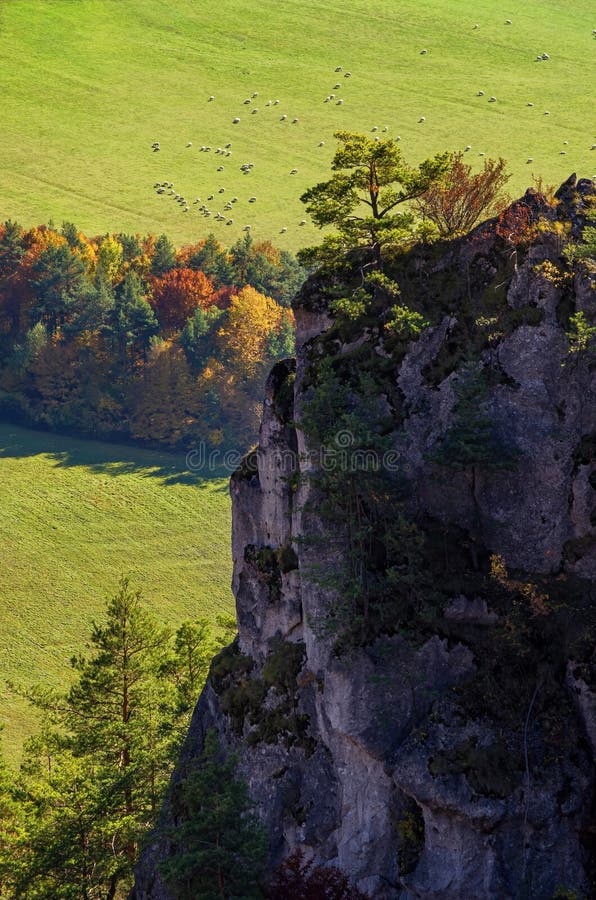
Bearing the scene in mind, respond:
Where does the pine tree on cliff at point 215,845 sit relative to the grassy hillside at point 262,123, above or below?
below

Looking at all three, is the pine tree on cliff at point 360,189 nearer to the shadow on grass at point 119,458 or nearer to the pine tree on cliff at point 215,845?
the pine tree on cliff at point 215,845

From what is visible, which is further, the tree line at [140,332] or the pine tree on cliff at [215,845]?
the tree line at [140,332]

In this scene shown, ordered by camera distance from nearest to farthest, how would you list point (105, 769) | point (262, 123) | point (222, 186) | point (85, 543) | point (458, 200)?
point (458, 200) → point (105, 769) → point (85, 543) → point (222, 186) → point (262, 123)

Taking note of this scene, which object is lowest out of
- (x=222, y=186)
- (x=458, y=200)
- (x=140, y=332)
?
(x=458, y=200)

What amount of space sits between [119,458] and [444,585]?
9043 cm

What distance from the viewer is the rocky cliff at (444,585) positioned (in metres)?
40.8

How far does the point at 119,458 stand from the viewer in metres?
131

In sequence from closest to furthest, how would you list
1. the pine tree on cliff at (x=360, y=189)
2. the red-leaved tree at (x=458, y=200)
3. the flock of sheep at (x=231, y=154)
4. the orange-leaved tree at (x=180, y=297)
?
the pine tree on cliff at (x=360, y=189), the red-leaved tree at (x=458, y=200), the orange-leaved tree at (x=180, y=297), the flock of sheep at (x=231, y=154)

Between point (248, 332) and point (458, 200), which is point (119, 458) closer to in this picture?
point (248, 332)

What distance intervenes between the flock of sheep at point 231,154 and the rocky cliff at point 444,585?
118m

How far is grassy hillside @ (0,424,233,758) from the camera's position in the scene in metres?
96.2

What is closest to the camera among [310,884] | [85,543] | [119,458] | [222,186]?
[310,884]

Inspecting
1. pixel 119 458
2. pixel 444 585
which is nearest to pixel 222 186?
pixel 119 458

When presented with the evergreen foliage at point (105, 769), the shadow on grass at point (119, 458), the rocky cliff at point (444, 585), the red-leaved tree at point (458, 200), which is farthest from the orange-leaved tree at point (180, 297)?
the rocky cliff at point (444, 585)
